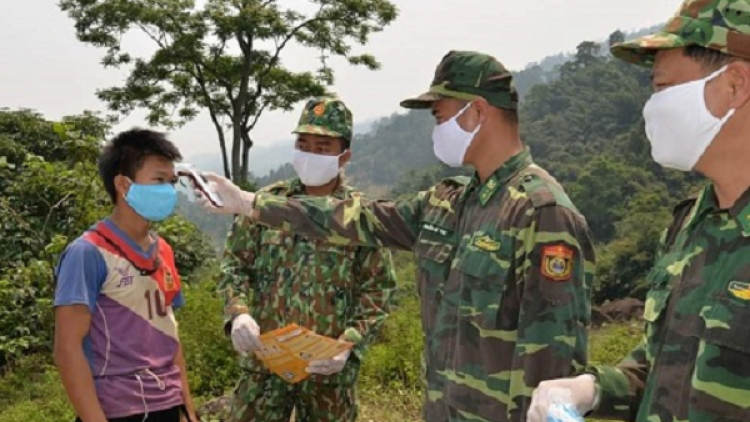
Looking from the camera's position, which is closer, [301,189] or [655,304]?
[655,304]

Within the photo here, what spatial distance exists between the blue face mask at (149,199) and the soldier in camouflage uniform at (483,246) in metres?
0.28

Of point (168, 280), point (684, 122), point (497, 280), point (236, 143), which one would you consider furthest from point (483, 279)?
point (236, 143)

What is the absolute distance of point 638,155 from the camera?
126ft

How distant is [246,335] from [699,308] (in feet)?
5.49

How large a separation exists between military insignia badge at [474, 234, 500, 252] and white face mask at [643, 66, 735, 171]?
20.5 inches

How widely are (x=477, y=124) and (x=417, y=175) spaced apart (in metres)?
48.3

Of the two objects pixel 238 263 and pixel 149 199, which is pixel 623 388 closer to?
pixel 149 199

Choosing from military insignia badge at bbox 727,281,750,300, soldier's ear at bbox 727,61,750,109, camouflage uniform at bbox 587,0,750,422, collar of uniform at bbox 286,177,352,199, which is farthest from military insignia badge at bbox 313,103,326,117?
military insignia badge at bbox 727,281,750,300

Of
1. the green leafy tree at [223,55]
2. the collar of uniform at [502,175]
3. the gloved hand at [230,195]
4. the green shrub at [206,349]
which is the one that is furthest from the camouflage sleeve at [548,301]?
the green leafy tree at [223,55]

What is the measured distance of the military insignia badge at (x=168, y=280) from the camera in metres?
2.36

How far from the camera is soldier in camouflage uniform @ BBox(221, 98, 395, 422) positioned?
268 cm

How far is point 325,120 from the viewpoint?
288 centimetres

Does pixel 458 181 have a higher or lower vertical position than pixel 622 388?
higher

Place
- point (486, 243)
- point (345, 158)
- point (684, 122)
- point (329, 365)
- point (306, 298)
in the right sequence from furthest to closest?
point (345, 158) < point (306, 298) < point (329, 365) < point (486, 243) < point (684, 122)
